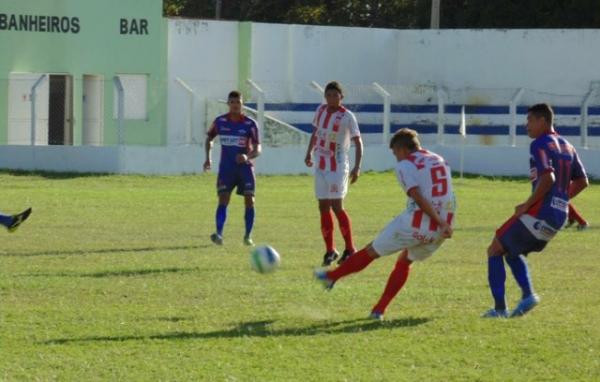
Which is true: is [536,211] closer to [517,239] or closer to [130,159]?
[517,239]

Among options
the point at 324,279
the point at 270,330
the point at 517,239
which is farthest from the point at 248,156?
the point at 270,330

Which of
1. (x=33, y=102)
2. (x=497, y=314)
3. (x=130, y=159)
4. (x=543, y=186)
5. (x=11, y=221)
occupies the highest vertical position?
(x=543, y=186)

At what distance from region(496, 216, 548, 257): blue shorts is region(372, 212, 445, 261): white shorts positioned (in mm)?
498

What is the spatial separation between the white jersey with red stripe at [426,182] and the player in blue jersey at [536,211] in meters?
0.53

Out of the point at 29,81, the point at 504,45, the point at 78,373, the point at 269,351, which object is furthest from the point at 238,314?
the point at 504,45

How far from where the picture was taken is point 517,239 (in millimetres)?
10992

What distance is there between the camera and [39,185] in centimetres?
2841

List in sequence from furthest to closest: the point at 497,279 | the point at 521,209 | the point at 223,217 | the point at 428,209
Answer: the point at 223,217 < the point at 497,279 < the point at 521,209 < the point at 428,209

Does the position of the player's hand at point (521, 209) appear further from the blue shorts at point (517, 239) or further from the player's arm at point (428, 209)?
the player's arm at point (428, 209)

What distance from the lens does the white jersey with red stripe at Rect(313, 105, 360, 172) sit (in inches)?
606

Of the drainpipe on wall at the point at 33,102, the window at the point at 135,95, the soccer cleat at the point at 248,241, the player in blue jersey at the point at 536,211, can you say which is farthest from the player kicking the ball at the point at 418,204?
the window at the point at 135,95

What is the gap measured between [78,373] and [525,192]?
72.0 ft

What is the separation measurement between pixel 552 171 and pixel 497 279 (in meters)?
0.96

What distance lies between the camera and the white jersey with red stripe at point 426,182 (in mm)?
10820
